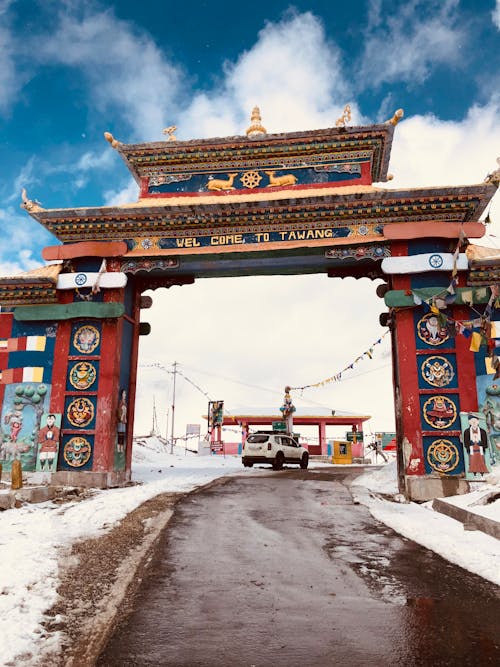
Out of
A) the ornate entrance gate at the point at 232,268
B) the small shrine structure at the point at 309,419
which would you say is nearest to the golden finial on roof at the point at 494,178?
the ornate entrance gate at the point at 232,268

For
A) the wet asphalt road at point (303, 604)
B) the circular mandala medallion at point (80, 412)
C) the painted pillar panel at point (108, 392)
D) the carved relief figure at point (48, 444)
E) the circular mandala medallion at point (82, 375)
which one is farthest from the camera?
the circular mandala medallion at point (82, 375)

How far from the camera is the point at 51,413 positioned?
1259cm

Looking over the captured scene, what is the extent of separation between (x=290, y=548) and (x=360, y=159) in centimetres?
1106

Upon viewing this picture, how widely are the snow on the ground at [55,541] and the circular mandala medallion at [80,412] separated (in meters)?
2.16

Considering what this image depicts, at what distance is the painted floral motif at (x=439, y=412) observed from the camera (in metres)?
11.2

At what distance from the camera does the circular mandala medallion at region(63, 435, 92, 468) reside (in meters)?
12.4

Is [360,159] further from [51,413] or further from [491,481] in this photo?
[51,413]

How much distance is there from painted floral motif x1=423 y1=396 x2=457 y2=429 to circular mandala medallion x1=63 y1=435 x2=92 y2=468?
816cm

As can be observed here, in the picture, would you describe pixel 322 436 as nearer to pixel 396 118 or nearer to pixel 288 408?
pixel 288 408

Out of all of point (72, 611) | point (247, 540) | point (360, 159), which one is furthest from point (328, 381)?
point (72, 611)

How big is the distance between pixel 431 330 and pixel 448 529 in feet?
18.9

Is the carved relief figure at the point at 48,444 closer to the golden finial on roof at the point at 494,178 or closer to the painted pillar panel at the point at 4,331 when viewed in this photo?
the painted pillar panel at the point at 4,331

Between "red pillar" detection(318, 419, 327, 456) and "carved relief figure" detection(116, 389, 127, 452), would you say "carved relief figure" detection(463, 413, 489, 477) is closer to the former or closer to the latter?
"carved relief figure" detection(116, 389, 127, 452)

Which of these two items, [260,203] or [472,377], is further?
[260,203]
